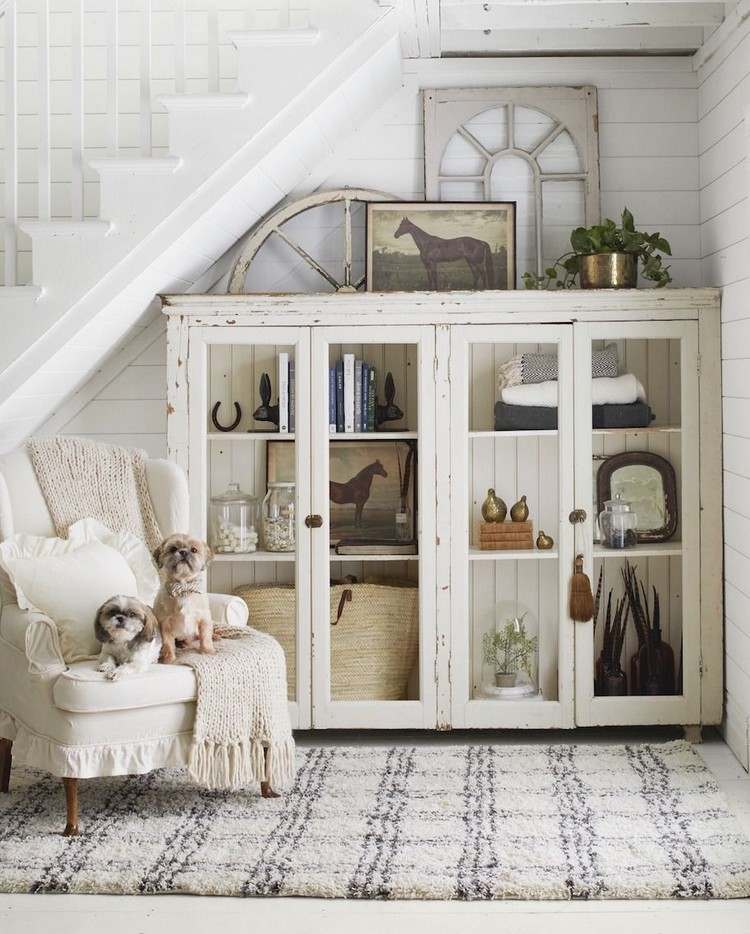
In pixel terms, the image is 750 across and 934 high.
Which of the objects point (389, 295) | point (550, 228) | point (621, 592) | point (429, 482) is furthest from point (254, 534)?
point (550, 228)

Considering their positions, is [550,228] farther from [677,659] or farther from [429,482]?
[677,659]

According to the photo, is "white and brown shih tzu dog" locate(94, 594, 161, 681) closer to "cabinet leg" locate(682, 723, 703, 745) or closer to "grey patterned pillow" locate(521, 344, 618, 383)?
"grey patterned pillow" locate(521, 344, 618, 383)

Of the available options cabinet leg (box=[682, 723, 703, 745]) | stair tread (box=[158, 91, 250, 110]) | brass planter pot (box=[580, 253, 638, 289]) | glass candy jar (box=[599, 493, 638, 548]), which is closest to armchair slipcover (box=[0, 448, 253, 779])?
stair tread (box=[158, 91, 250, 110])

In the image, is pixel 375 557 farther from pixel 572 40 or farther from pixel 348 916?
pixel 572 40

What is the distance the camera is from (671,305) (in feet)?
12.3

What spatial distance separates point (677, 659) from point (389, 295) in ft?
5.09

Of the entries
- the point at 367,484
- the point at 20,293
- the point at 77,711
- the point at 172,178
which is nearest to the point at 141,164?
the point at 172,178

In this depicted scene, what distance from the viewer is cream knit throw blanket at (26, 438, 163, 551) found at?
11.3 ft

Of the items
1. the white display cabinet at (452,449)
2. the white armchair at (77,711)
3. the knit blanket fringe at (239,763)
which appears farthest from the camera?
the white display cabinet at (452,449)

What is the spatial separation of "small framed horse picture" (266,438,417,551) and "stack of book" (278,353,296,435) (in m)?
0.07

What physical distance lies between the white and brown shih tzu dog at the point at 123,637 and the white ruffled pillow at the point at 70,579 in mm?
137

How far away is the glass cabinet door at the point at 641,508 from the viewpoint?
12.4 ft

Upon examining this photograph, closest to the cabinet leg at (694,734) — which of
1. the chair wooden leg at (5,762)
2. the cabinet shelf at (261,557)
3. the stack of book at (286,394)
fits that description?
the cabinet shelf at (261,557)

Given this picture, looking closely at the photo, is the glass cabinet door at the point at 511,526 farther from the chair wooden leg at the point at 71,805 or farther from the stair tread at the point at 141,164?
the chair wooden leg at the point at 71,805
